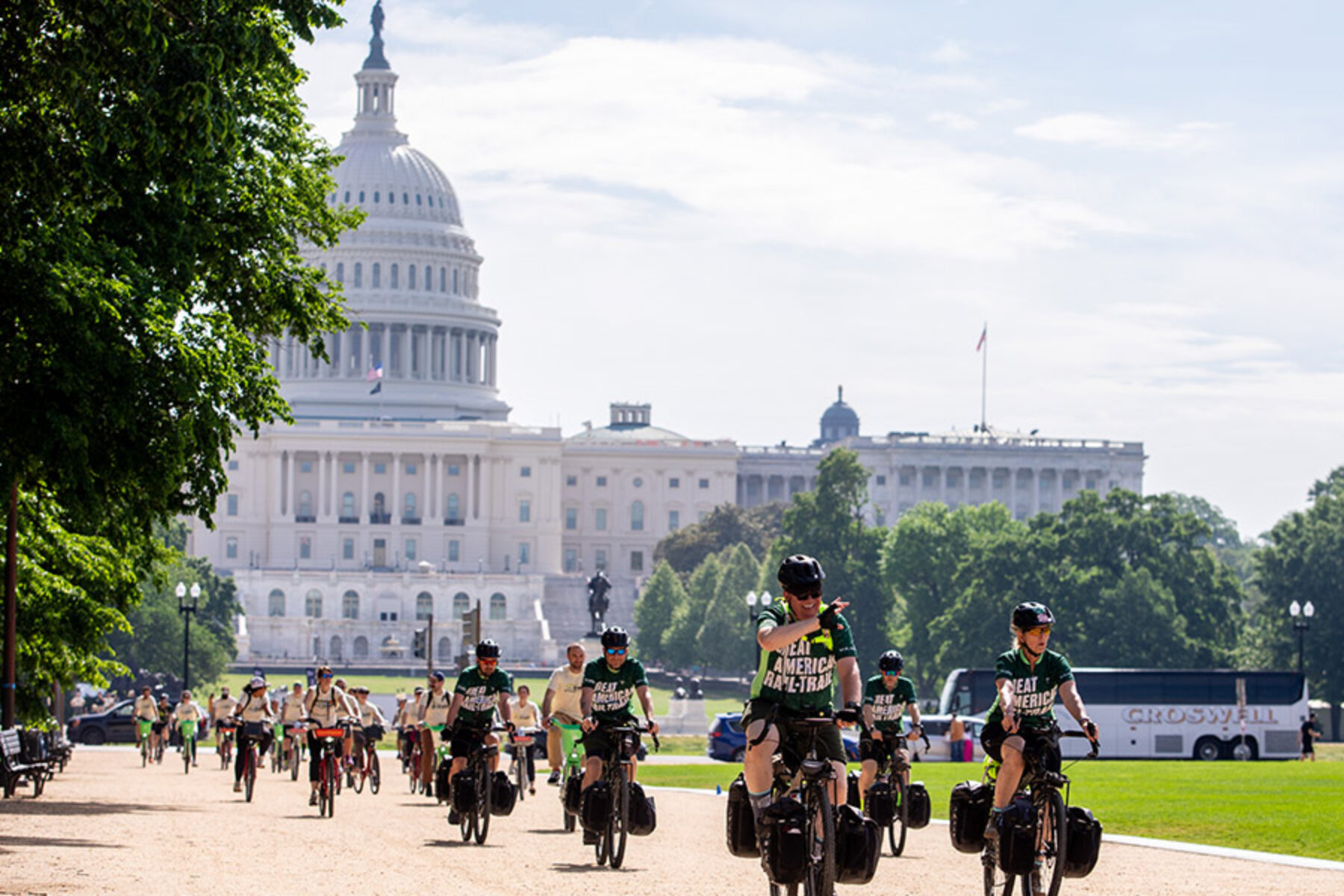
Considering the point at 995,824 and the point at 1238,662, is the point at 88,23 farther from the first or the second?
the point at 1238,662

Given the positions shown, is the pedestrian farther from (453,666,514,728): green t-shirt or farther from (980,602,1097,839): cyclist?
(980,602,1097,839): cyclist

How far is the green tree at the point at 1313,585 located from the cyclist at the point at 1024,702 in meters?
81.1

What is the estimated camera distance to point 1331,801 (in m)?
30.9

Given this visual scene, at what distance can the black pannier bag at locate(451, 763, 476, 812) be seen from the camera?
24047 millimetres

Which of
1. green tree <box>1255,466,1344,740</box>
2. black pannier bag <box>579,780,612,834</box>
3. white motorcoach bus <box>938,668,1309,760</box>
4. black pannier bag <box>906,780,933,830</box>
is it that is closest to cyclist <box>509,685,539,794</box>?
black pannier bag <box>906,780,933,830</box>

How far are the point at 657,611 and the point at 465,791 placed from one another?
133 meters

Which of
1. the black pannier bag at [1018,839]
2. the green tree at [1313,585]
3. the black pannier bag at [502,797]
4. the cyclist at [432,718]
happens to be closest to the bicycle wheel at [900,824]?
the black pannier bag at [502,797]

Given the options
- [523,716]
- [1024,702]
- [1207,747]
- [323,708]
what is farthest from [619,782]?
[1207,747]

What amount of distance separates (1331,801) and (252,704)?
1506 cm

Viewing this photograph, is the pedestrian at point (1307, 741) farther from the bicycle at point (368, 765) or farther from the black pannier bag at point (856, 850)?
the black pannier bag at point (856, 850)

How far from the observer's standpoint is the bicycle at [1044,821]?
15.4 metres

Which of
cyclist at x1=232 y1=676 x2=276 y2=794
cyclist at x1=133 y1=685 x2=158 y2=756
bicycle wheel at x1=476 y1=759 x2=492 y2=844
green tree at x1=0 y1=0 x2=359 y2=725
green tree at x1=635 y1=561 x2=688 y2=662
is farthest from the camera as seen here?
green tree at x1=635 y1=561 x2=688 y2=662

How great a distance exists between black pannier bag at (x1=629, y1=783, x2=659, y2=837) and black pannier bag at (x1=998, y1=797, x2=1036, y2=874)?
6021mm

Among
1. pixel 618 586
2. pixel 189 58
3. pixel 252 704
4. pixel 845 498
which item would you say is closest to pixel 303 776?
pixel 252 704
